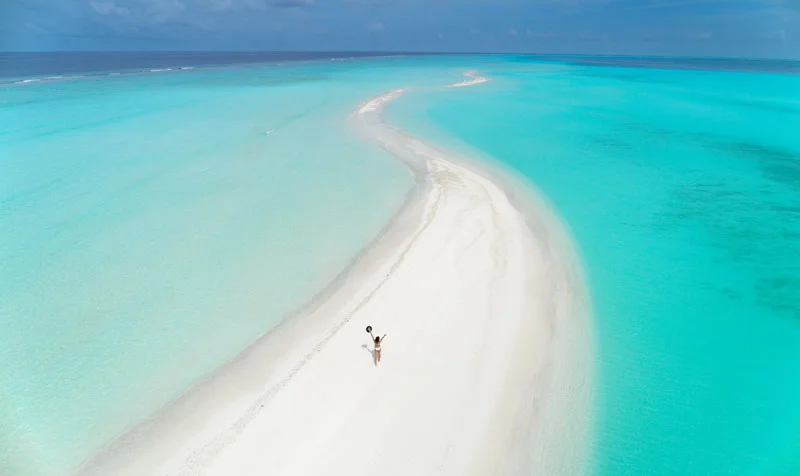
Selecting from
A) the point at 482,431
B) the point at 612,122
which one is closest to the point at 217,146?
the point at 482,431

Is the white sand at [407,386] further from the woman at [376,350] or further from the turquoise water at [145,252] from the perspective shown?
the turquoise water at [145,252]

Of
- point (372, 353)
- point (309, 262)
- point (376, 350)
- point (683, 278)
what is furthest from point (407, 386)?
point (683, 278)

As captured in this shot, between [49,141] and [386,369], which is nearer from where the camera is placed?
[386,369]

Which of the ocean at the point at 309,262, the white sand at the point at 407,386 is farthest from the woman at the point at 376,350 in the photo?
the ocean at the point at 309,262

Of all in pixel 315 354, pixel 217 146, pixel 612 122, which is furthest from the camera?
pixel 612 122

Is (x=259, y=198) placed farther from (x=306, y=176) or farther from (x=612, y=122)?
(x=612, y=122)

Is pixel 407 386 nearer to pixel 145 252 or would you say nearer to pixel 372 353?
pixel 372 353
